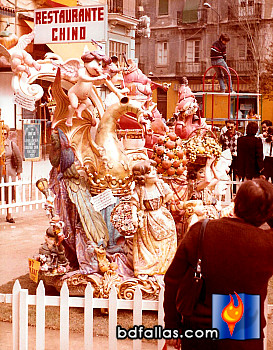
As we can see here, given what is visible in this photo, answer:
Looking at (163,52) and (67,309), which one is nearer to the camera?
(67,309)

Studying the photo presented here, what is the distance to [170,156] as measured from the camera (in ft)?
14.4

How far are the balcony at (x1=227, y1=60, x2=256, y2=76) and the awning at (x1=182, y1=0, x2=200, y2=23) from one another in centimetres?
142

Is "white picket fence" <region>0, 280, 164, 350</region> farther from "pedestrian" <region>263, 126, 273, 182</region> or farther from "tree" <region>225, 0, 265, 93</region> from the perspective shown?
"pedestrian" <region>263, 126, 273, 182</region>

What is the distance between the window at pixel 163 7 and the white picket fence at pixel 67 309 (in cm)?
358

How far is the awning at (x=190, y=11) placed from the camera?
6078mm

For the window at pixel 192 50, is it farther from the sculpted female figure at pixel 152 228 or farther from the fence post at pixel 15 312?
the fence post at pixel 15 312

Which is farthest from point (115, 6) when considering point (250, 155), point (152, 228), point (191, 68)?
point (152, 228)


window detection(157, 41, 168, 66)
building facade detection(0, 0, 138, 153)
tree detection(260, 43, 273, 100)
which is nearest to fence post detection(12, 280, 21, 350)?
building facade detection(0, 0, 138, 153)

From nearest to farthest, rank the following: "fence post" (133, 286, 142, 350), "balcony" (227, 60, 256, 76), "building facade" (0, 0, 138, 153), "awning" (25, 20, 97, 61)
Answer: "fence post" (133, 286, 142, 350)
"awning" (25, 20, 97, 61)
"building facade" (0, 0, 138, 153)
"balcony" (227, 60, 256, 76)

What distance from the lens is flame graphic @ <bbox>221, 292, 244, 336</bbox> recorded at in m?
2.25

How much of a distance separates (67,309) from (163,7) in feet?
12.1

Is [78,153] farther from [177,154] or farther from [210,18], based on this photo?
[210,18]

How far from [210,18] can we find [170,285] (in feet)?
16.2

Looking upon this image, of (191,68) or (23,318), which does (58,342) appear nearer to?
(23,318)
